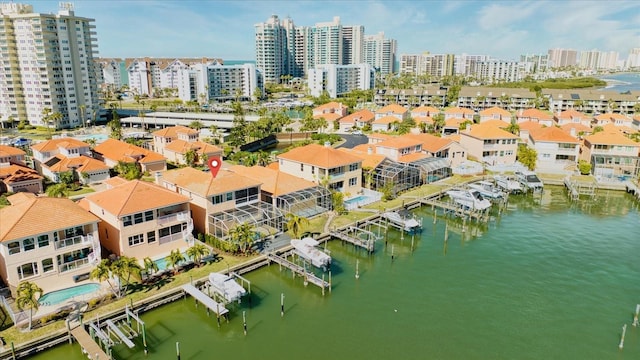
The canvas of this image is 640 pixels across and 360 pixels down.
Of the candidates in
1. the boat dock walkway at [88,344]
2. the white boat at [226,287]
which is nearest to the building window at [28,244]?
the boat dock walkway at [88,344]

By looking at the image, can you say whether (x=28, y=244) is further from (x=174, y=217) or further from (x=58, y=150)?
(x=58, y=150)

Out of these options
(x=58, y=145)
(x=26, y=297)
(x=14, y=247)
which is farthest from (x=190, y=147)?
(x=26, y=297)

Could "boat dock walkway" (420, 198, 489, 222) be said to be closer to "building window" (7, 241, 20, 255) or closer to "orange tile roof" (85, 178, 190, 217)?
"orange tile roof" (85, 178, 190, 217)

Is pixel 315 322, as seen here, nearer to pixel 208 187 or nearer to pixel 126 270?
pixel 126 270

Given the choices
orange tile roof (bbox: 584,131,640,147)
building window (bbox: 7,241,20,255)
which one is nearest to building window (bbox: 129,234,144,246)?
building window (bbox: 7,241,20,255)

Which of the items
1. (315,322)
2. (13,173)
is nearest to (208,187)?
(315,322)
